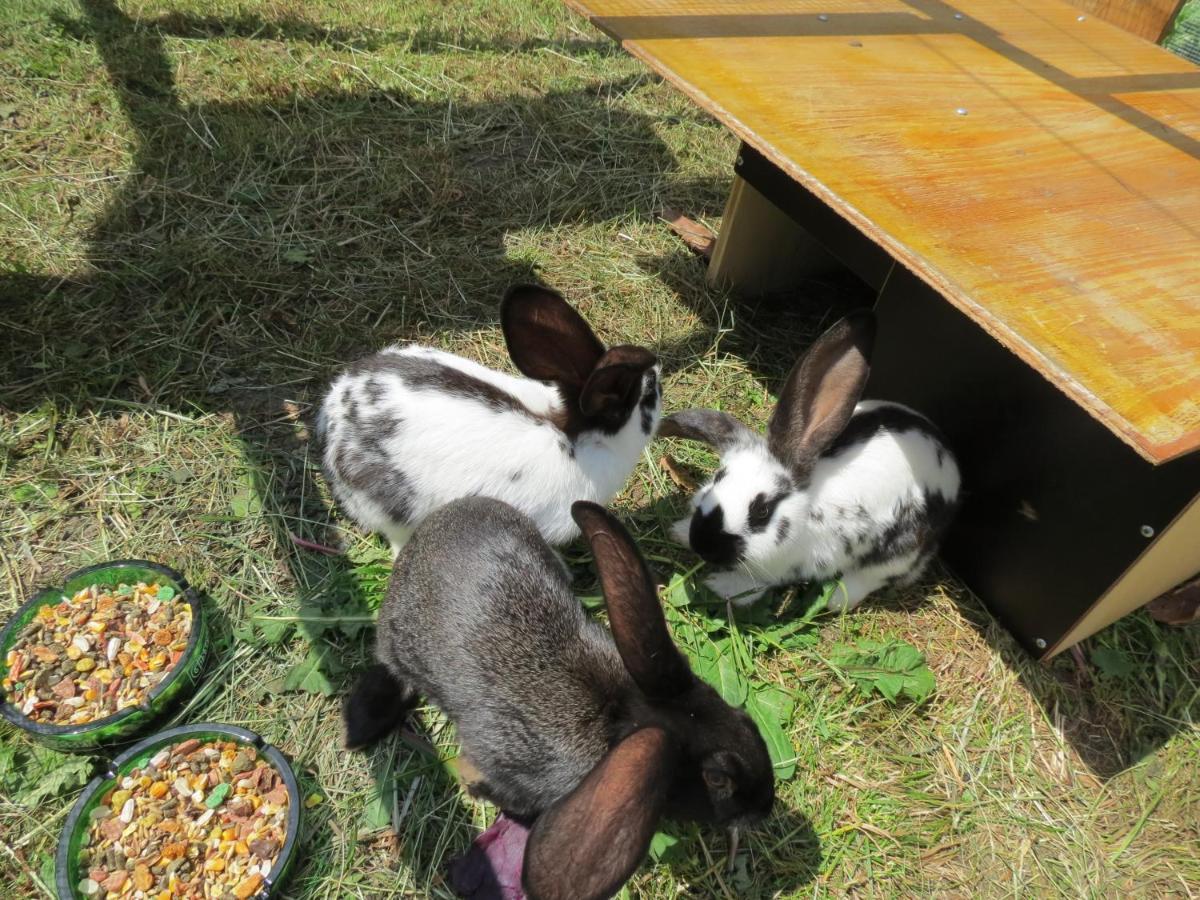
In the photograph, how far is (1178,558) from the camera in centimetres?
231

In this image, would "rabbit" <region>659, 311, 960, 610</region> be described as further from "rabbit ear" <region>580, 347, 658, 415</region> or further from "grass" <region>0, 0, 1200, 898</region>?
"rabbit ear" <region>580, 347, 658, 415</region>

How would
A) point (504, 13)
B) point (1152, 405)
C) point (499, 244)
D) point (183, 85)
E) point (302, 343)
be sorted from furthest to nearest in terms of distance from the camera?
point (504, 13)
point (183, 85)
point (499, 244)
point (302, 343)
point (1152, 405)

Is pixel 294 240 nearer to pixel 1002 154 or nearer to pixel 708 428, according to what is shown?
pixel 708 428

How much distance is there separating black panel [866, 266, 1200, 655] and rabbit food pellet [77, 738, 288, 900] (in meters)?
2.26

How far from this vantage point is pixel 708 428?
105 inches

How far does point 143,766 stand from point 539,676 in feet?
3.42

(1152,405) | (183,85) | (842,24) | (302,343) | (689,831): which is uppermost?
(842,24)

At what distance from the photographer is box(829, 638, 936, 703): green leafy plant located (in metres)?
2.43

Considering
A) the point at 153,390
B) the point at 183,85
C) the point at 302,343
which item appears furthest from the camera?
the point at 183,85

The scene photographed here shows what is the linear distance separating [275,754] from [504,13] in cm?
471

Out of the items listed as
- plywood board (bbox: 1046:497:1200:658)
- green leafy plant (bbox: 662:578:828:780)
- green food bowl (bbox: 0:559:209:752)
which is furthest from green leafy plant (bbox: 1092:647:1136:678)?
green food bowl (bbox: 0:559:209:752)

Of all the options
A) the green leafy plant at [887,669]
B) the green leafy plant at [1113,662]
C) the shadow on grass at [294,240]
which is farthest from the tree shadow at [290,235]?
the green leafy plant at [1113,662]

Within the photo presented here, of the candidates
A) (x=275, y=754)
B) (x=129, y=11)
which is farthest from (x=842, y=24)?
(x=129, y=11)

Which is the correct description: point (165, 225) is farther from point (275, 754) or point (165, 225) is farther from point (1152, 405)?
point (1152, 405)
